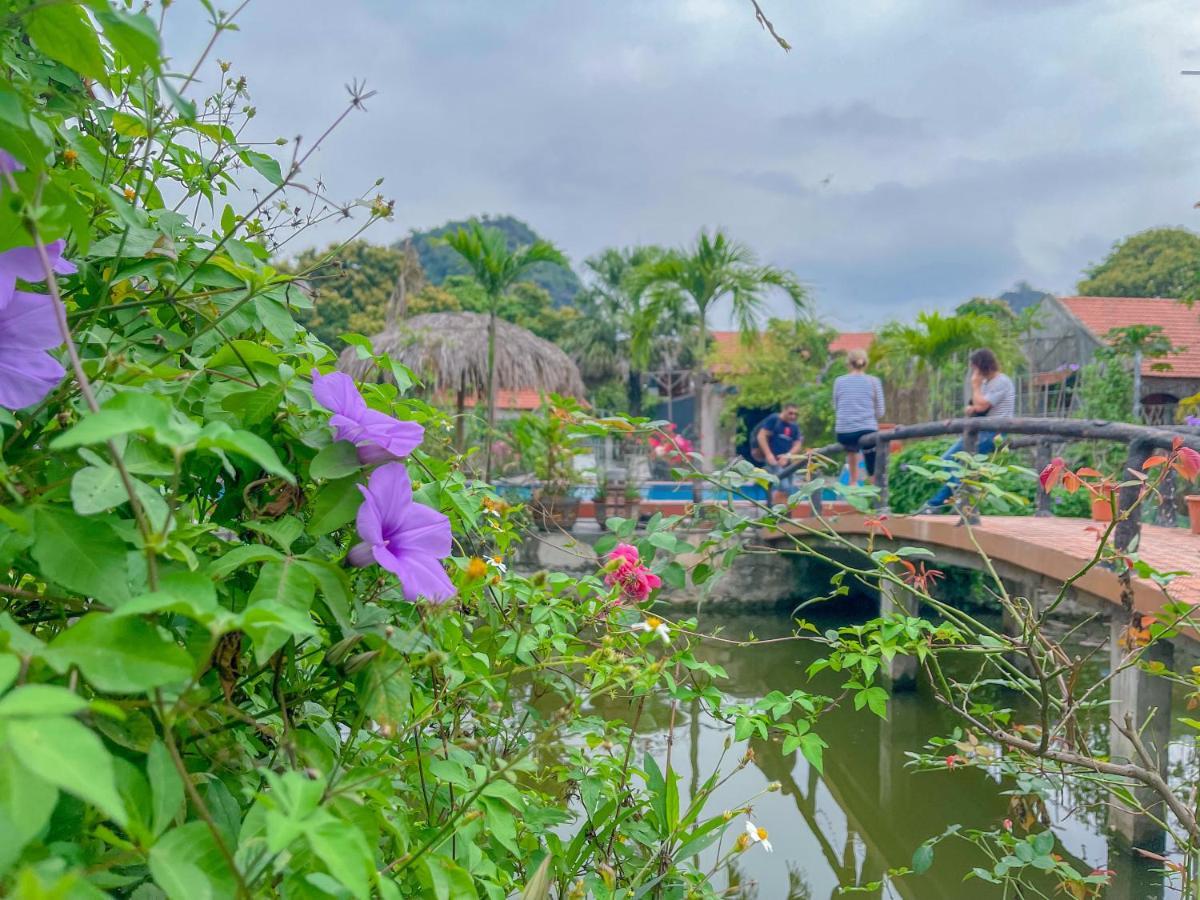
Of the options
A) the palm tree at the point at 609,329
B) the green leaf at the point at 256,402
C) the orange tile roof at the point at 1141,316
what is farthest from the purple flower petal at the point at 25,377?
the palm tree at the point at 609,329

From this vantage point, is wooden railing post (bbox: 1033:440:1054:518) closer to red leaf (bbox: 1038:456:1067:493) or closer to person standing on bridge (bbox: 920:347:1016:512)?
person standing on bridge (bbox: 920:347:1016:512)

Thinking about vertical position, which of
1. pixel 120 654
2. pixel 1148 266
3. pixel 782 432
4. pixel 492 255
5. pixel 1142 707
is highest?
pixel 1148 266

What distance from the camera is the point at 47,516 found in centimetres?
48

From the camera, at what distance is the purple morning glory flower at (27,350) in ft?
1.85

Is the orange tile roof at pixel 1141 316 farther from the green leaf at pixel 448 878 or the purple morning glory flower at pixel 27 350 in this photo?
the purple morning glory flower at pixel 27 350

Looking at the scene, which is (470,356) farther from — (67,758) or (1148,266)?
(1148,266)

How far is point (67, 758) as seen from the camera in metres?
0.32

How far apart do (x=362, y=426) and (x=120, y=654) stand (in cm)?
26

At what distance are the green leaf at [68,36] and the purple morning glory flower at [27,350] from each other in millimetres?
161

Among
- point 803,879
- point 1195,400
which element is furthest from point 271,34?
point 1195,400

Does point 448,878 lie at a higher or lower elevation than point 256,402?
lower

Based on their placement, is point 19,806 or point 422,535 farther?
point 422,535

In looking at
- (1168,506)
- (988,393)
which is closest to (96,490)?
(988,393)

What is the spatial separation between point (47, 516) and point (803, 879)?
4302 millimetres
